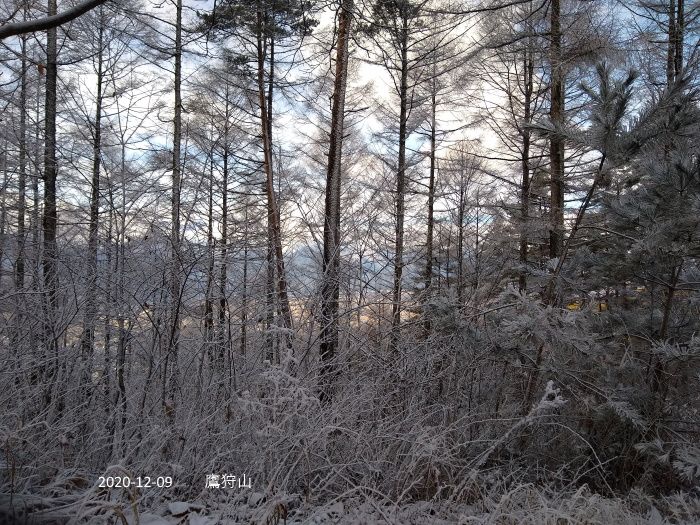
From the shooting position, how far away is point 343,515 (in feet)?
8.77

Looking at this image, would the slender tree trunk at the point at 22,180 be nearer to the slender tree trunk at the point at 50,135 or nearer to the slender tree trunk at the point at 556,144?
the slender tree trunk at the point at 50,135

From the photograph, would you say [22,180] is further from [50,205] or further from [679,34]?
[679,34]

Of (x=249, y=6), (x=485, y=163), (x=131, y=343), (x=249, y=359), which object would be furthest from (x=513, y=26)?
(x=131, y=343)

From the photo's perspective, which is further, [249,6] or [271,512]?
[249,6]

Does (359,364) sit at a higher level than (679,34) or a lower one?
lower

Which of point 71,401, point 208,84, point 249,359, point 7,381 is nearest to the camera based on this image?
point 7,381

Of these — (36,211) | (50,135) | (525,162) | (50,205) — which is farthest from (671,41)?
(36,211)

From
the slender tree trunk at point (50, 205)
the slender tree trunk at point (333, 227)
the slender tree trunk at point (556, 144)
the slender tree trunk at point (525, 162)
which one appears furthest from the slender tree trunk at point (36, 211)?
the slender tree trunk at point (525, 162)

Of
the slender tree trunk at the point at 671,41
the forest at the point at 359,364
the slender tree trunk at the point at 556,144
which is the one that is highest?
the slender tree trunk at the point at 671,41

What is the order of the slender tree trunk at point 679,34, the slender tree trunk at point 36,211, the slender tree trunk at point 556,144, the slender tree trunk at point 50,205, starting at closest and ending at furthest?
the slender tree trunk at point 50,205
the slender tree trunk at point 36,211
the slender tree trunk at point 556,144
the slender tree trunk at point 679,34

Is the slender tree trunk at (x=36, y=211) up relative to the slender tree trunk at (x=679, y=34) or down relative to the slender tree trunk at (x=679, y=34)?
down

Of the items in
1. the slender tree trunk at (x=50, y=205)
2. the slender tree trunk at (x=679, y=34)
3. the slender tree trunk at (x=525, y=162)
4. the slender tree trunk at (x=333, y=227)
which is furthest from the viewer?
the slender tree trunk at (x=525, y=162)

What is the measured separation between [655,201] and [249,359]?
4060 millimetres

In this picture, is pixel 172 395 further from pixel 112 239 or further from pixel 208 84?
pixel 208 84
